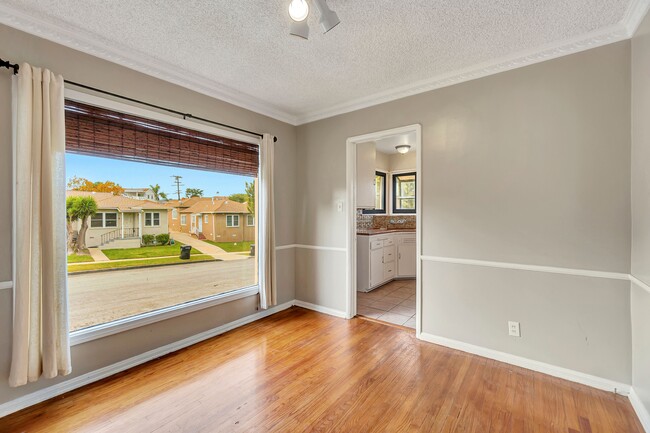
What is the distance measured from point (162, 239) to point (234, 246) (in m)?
0.81

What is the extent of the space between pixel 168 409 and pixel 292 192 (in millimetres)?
2679

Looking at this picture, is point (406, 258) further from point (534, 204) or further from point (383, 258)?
point (534, 204)

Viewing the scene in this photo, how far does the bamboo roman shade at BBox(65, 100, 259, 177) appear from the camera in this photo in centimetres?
224

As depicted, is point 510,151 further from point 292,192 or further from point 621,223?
point 292,192

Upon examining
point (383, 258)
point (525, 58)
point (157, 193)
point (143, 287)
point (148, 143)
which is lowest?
point (383, 258)

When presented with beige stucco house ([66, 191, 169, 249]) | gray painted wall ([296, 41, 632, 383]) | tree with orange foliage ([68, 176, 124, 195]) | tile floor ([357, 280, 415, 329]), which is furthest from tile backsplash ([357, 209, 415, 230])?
tree with orange foliage ([68, 176, 124, 195])

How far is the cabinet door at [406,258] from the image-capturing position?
18.1 ft

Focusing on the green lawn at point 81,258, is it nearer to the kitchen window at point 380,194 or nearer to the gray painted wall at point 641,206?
the gray painted wall at point 641,206

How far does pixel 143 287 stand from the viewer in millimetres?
2650

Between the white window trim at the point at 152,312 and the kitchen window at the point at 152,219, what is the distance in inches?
31.2

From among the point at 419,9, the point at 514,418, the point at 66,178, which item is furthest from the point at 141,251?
the point at 514,418

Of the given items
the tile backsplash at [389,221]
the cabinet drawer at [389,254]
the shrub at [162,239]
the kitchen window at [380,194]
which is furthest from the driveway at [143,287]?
the kitchen window at [380,194]

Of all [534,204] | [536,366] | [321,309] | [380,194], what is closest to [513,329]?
[536,366]

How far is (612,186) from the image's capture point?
6.90ft
